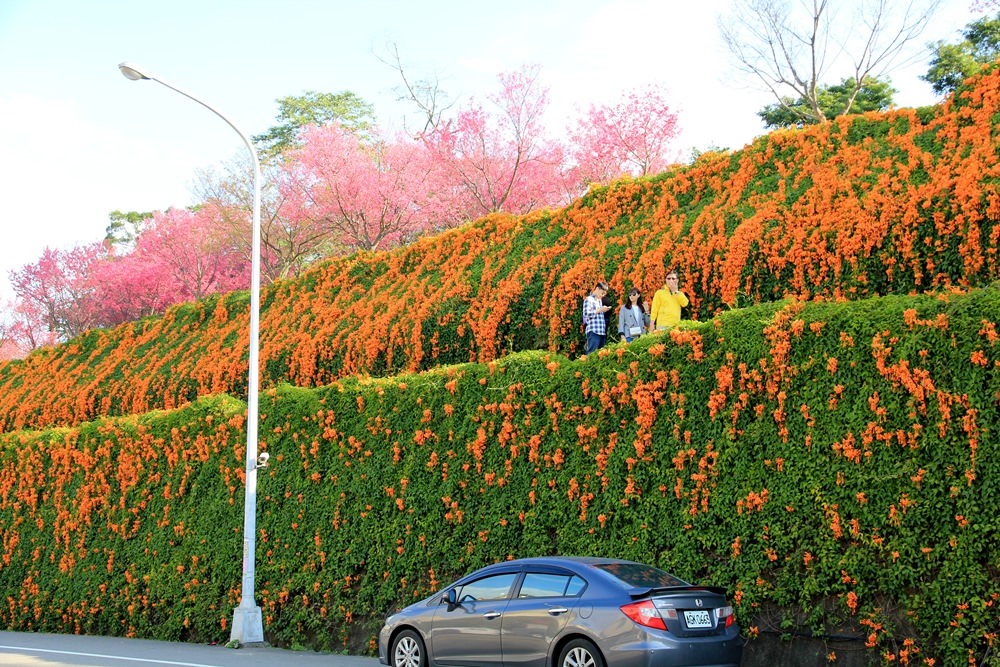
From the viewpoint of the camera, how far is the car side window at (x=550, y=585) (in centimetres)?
870

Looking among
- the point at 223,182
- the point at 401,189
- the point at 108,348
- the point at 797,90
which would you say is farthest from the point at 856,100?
the point at 108,348

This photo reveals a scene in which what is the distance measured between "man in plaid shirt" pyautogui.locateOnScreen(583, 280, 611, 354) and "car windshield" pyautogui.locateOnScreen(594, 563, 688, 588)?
6.33 metres

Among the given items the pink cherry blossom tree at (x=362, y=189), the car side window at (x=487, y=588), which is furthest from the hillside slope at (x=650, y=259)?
the pink cherry blossom tree at (x=362, y=189)

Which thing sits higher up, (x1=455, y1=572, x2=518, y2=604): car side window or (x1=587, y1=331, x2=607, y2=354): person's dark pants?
(x1=587, y1=331, x2=607, y2=354): person's dark pants

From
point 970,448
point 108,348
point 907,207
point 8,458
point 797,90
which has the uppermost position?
point 797,90

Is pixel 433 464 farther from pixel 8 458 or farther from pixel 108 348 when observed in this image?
pixel 108 348

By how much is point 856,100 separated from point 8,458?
98.7 feet

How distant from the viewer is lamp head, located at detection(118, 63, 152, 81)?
46.8 feet

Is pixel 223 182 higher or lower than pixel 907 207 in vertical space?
higher

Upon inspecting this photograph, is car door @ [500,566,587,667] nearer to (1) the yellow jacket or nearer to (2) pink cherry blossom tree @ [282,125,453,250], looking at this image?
(1) the yellow jacket

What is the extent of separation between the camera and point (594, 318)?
15.1m

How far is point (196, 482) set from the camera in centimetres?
1686

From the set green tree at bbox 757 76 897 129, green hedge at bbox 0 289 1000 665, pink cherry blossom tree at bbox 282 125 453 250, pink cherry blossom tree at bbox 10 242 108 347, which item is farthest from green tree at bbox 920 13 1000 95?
pink cherry blossom tree at bbox 10 242 108 347

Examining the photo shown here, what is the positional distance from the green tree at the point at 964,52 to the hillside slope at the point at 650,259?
1866 centimetres
